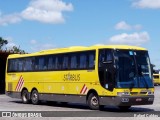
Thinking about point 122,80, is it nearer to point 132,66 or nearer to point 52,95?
point 132,66

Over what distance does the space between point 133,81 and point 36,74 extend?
798 centimetres

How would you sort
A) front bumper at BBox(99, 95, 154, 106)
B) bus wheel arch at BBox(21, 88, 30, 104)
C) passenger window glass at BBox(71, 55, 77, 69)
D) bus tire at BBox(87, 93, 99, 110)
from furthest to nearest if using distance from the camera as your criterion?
bus wheel arch at BBox(21, 88, 30, 104), passenger window glass at BBox(71, 55, 77, 69), bus tire at BBox(87, 93, 99, 110), front bumper at BBox(99, 95, 154, 106)

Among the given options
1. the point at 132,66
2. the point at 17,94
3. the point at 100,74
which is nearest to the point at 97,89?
the point at 100,74

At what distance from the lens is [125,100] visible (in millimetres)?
17922

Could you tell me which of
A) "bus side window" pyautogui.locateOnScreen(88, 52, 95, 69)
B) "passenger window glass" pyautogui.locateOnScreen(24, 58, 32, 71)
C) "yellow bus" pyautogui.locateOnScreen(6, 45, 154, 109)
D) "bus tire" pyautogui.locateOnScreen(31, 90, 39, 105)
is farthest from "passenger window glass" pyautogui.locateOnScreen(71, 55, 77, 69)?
"passenger window glass" pyautogui.locateOnScreen(24, 58, 32, 71)

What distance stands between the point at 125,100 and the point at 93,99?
201 cm

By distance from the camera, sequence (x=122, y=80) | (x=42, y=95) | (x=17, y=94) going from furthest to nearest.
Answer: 1. (x=17, y=94)
2. (x=42, y=95)
3. (x=122, y=80)

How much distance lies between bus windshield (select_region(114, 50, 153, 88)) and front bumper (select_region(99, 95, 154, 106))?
0.49 metres

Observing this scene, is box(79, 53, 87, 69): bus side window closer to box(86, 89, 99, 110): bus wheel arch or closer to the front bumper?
box(86, 89, 99, 110): bus wheel arch

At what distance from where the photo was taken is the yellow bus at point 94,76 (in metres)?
18.1

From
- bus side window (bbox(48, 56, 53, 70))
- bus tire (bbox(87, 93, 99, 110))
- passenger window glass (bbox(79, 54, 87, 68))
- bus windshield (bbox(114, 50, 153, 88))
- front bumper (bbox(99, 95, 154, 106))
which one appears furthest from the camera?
bus side window (bbox(48, 56, 53, 70))

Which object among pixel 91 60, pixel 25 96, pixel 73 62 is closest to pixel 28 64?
pixel 25 96

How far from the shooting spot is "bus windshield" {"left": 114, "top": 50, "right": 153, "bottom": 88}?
59.3 feet

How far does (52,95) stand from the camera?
22922 millimetres
